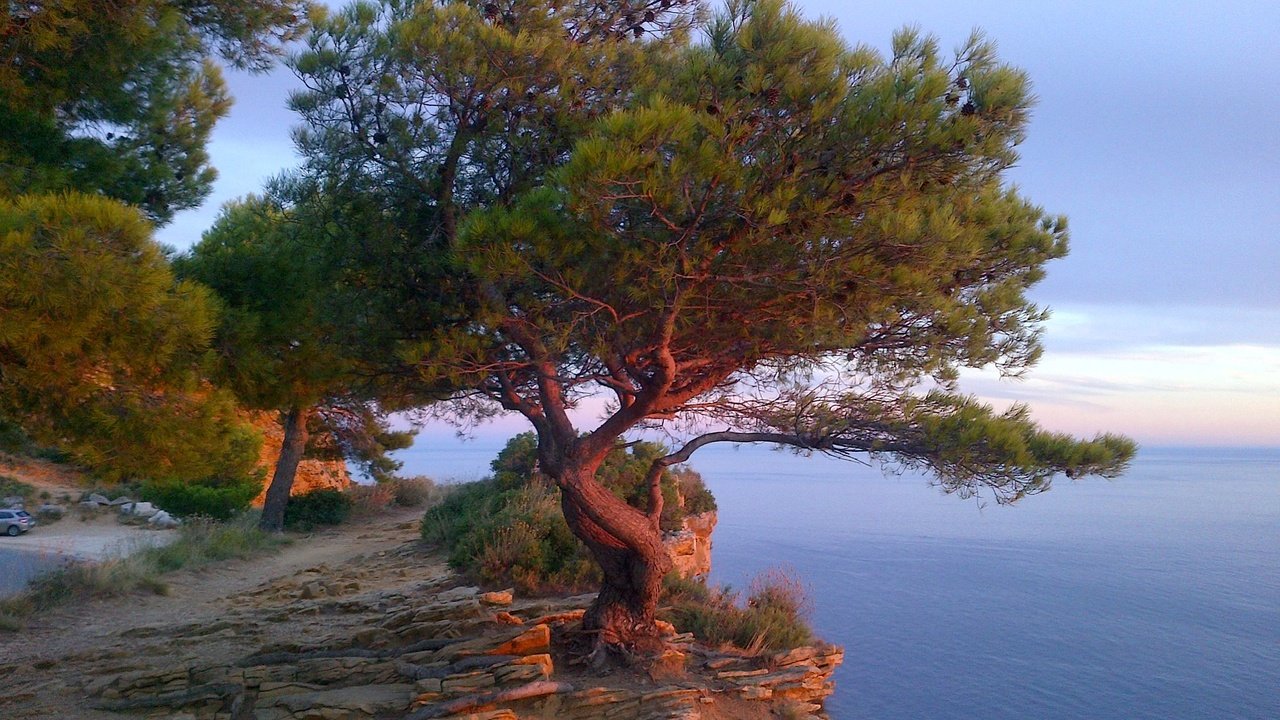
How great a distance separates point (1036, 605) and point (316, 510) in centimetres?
1775

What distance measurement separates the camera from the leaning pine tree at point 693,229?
16.5 ft

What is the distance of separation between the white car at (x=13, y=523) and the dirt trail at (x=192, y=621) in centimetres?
944

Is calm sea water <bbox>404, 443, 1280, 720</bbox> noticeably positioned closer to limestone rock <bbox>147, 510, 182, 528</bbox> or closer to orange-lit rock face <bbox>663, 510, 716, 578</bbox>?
orange-lit rock face <bbox>663, 510, 716, 578</bbox>

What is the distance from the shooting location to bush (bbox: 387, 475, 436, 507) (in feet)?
85.6

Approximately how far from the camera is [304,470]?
25656mm

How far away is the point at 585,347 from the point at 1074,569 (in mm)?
23393

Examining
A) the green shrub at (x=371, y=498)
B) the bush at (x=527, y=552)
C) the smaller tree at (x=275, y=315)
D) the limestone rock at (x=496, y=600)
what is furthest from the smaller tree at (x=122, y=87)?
the green shrub at (x=371, y=498)

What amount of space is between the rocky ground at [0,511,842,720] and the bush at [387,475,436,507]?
1585 cm

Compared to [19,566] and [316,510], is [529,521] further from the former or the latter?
[316,510]

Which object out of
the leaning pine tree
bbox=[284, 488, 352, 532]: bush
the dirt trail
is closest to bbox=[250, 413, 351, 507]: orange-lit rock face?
bbox=[284, 488, 352, 532]: bush

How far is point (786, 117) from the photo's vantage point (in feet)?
17.1

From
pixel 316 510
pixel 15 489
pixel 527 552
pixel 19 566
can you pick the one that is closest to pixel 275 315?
pixel 527 552

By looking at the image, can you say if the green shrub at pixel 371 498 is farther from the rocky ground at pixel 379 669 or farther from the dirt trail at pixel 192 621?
the rocky ground at pixel 379 669

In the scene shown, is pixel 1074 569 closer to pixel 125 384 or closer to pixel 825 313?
pixel 825 313
